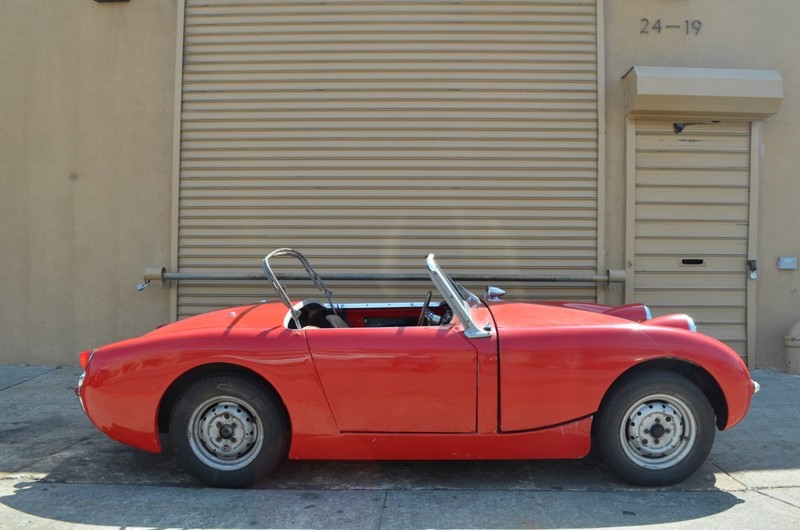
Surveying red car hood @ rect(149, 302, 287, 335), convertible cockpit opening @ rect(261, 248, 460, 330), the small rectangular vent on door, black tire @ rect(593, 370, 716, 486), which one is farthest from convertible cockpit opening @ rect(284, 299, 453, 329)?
the small rectangular vent on door

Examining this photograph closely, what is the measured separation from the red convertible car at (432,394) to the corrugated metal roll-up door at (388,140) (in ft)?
10.9

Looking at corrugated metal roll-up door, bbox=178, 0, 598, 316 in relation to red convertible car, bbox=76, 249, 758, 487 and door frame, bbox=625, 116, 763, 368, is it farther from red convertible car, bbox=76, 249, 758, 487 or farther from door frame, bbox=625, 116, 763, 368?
red convertible car, bbox=76, 249, 758, 487

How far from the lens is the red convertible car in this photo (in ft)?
12.7

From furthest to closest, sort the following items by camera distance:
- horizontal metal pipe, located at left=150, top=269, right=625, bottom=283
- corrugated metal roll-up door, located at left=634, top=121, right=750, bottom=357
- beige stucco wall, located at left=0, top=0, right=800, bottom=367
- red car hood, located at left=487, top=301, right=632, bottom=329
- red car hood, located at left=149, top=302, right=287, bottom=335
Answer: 1. beige stucco wall, located at left=0, top=0, right=800, bottom=367
2. corrugated metal roll-up door, located at left=634, top=121, right=750, bottom=357
3. horizontal metal pipe, located at left=150, top=269, right=625, bottom=283
4. red car hood, located at left=149, top=302, right=287, bottom=335
5. red car hood, located at left=487, top=301, right=632, bottom=329

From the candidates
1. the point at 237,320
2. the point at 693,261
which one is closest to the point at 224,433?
the point at 237,320

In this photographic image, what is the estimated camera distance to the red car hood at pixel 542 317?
4086mm

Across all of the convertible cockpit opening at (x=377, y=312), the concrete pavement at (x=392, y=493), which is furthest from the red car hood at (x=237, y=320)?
the concrete pavement at (x=392, y=493)

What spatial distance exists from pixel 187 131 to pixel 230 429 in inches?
173

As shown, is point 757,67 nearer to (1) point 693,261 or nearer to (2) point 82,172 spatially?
(1) point 693,261

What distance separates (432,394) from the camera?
3885mm

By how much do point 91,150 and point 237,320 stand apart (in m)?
4.23

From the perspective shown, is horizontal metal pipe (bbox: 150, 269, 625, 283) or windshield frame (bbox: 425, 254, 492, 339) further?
horizontal metal pipe (bbox: 150, 269, 625, 283)

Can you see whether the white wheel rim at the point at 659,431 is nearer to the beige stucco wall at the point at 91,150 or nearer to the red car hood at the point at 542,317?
the red car hood at the point at 542,317

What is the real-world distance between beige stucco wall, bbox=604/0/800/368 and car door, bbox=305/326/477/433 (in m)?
3.98
